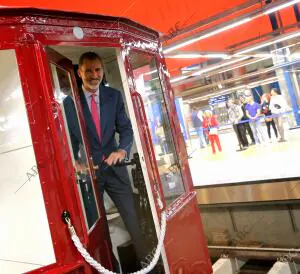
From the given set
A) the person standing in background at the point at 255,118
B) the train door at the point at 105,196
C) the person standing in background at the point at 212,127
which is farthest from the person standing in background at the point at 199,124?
the train door at the point at 105,196

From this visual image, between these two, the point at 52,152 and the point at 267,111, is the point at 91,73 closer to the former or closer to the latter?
the point at 52,152

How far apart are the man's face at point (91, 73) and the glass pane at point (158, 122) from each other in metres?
0.33

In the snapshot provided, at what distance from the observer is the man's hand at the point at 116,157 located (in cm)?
303

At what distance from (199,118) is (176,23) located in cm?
932

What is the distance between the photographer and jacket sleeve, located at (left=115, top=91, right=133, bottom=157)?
3.16m

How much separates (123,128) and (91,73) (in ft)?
1.89

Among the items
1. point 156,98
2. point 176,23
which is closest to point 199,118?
point 176,23

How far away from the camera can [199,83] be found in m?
16.8

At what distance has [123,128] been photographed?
10.5 ft

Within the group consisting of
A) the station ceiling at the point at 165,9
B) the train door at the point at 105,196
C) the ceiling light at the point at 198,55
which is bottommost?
the train door at the point at 105,196

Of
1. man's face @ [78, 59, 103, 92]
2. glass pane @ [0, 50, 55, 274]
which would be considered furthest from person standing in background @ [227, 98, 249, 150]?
glass pane @ [0, 50, 55, 274]

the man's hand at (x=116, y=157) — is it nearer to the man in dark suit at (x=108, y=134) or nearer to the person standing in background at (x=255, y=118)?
the man in dark suit at (x=108, y=134)

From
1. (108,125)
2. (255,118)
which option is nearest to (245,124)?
(255,118)

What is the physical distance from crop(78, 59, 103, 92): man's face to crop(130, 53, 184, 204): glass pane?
0.33 metres
